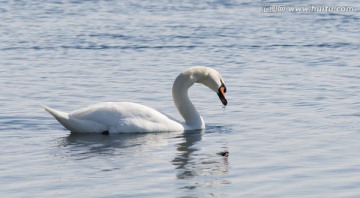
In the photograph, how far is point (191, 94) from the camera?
1934 cm

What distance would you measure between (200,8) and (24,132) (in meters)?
18.5

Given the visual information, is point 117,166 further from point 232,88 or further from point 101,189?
point 232,88

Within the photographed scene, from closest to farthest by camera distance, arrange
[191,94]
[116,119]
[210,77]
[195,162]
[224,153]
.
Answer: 1. [195,162]
2. [224,153]
3. [116,119]
4. [210,77]
5. [191,94]

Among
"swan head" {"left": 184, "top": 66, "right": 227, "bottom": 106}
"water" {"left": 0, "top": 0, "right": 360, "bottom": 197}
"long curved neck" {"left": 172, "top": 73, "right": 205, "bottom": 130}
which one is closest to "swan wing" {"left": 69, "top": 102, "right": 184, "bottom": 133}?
"water" {"left": 0, "top": 0, "right": 360, "bottom": 197}

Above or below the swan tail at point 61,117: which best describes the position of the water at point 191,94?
below

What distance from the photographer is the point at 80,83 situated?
2030 centimetres

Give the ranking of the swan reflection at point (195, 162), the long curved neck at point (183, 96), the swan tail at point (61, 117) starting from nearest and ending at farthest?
the swan reflection at point (195, 162) < the swan tail at point (61, 117) < the long curved neck at point (183, 96)

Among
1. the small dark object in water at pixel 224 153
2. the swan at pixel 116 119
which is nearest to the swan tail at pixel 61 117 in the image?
the swan at pixel 116 119

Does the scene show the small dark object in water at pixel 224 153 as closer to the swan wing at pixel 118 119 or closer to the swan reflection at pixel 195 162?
the swan reflection at pixel 195 162

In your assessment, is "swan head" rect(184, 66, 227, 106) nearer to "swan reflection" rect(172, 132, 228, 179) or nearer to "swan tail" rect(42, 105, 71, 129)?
"swan reflection" rect(172, 132, 228, 179)

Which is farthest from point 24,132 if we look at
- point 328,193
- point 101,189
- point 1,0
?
point 1,0

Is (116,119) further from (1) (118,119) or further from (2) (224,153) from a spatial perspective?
(2) (224,153)

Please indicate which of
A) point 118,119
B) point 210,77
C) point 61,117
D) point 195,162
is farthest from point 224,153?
point 210,77

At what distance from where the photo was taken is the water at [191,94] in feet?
40.5
